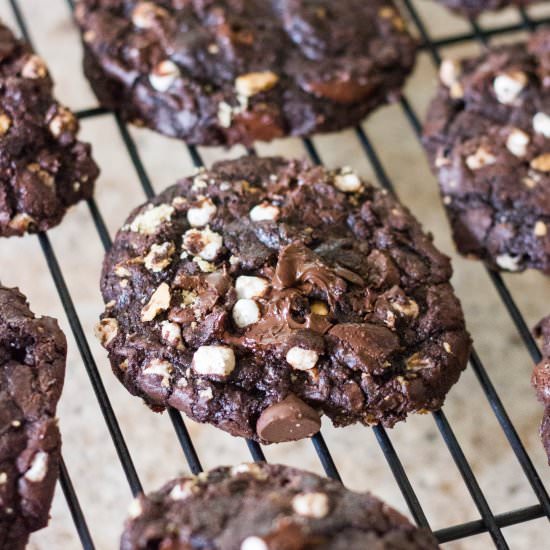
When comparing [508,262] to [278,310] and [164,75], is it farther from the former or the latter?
[164,75]

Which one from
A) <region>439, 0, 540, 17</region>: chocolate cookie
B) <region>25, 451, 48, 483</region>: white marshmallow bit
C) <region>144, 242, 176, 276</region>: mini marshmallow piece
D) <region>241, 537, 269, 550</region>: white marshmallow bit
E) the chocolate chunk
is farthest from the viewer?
<region>439, 0, 540, 17</region>: chocolate cookie

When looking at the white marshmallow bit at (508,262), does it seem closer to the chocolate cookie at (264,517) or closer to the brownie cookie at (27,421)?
the chocolate cookie at (264,517)

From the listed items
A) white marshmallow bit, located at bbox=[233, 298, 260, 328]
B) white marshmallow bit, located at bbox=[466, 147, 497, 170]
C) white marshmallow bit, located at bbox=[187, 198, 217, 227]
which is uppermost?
white marshmallow bit, located at bbox=[187, 198, 217, 227]

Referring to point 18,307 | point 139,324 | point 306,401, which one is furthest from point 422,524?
point 18,307

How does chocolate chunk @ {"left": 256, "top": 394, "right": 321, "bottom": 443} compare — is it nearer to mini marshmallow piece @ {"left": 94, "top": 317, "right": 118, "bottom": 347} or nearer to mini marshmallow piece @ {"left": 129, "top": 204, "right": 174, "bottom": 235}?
mini marshmallow piece @ {"left": 94, "top": 317, "right": 118, "bottom": 347}

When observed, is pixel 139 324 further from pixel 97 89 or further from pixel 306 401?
pixel 97 89

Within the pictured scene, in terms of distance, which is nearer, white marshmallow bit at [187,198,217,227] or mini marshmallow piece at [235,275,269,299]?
mini marshmallow piece at [235,275,269,299]

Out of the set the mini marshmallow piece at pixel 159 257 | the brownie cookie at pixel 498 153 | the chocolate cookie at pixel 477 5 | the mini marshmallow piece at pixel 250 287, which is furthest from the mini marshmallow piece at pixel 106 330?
the chocolate cookie at pixel 477 5

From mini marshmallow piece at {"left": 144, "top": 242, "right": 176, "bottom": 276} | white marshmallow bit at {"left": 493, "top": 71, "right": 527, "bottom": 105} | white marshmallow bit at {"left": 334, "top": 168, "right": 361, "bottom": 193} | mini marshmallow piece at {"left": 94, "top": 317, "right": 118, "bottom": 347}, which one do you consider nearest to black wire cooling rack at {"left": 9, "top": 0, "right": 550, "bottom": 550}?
Result: mini marshmallow piece at {"left": 94, "top": 317, "right": 118, "bottom": 347}
